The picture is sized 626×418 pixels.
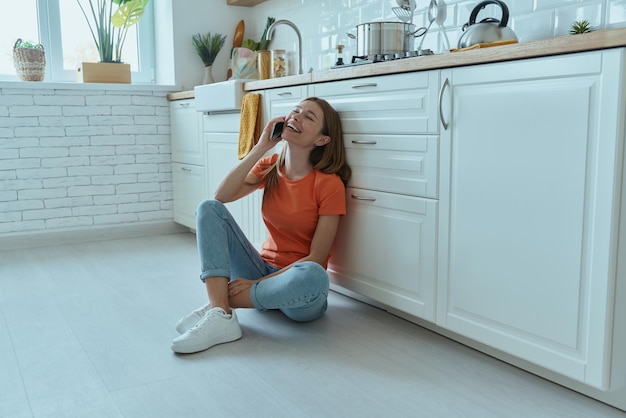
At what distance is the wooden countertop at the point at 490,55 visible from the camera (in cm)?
140

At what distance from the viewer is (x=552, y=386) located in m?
1.70

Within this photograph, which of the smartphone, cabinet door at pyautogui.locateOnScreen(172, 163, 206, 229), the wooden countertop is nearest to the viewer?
the wooden countertop

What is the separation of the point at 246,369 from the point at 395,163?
0.84 metres

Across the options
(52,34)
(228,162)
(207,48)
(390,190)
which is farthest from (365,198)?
(52,34)

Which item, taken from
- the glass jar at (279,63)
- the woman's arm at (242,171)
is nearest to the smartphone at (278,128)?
the woman's arm at (242,171)

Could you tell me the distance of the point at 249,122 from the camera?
115 inches

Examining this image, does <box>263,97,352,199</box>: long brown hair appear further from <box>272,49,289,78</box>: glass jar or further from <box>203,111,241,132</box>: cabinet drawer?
<box>272,49,289,78</box>: glass jar

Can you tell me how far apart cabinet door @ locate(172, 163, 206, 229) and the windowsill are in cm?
51

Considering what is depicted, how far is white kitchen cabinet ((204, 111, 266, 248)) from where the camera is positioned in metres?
3.00

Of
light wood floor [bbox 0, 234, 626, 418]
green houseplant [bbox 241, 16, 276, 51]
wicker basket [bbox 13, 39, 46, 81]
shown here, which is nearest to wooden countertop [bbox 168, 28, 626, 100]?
light wood floor [bbox 0, 234, 626, 418]

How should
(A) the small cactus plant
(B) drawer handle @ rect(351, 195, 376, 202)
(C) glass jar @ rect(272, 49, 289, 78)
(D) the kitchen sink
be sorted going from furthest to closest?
1. (C) glass jar @ rect(272, 49, 289, 78)
2. (D) the kitchen sink
3. (B) drawer handle @ rect(351, 195, 376, 202)
4. (A) the small cactus plant

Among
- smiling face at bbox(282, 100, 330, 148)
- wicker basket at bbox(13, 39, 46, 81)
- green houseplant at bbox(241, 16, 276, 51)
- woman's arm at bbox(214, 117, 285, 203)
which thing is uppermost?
green houseplant at bbox(241, 16, 276, 51)

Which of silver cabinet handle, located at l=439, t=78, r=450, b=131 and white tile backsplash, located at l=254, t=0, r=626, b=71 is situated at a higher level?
white tile backsplash, located at l=254, t=0, r=626, b=71

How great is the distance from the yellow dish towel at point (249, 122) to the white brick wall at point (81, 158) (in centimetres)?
120
